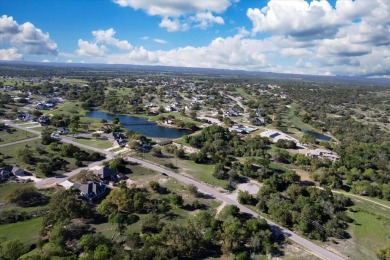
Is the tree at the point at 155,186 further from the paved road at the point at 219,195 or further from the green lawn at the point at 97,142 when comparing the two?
the green lawn at the point at 97,142

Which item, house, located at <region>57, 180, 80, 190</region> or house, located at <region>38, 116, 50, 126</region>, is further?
house, located at <region>38, 116, 50, 126</region>

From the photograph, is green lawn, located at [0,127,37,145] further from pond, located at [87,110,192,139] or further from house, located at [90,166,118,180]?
house, located at [90,166,118,180]

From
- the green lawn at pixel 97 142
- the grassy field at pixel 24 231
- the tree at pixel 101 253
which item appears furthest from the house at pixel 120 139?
the tree at pixel 101 253

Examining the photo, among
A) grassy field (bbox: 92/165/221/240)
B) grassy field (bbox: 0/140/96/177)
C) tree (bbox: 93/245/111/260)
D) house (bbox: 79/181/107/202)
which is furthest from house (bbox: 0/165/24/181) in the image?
tree (bbox: 93/245/111/260)

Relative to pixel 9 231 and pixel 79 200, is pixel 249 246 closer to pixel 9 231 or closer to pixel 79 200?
pixel 79 200

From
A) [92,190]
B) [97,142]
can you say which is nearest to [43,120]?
[97,142]

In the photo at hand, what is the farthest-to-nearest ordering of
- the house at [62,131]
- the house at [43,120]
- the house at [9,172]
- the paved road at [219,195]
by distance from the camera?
the house at [43,120] → the house at [62,131] → the house at [9,172] → the paved road at [219,195]

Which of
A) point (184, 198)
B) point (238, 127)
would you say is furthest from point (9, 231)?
point (238, 127)
